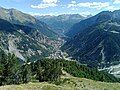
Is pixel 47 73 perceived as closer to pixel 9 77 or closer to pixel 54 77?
pixel 54 77

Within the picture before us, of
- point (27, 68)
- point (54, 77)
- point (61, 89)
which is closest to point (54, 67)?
point (54, 77)

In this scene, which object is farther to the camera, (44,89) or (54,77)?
(54,77)

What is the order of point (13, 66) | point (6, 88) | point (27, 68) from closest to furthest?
point (6, 88), point (13, 66), point (27, 68)

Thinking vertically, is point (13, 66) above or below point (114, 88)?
above

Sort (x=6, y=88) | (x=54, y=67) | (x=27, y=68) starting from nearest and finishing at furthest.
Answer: (x=6, y=88) → (x=27, y=68) → (x=54, y=67)

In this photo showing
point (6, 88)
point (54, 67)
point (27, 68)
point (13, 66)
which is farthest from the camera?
point (54, 67)

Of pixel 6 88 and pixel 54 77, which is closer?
pixel 6 88

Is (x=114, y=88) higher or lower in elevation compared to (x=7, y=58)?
lower

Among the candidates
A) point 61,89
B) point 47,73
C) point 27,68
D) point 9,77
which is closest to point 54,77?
point 47,73

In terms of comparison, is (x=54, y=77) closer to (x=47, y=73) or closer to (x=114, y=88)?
(x=47, y=73)
